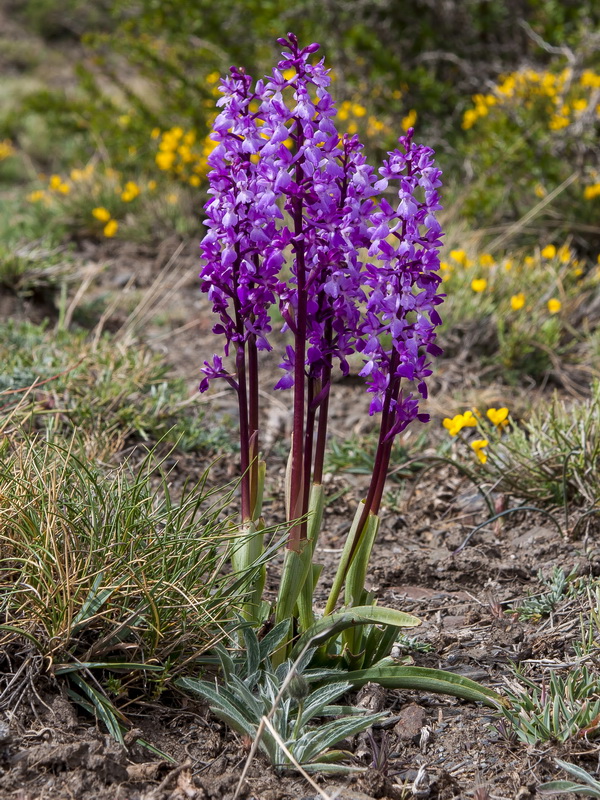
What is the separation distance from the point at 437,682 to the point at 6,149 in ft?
25.6

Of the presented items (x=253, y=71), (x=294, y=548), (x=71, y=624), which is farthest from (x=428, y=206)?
(x=253, y=71)

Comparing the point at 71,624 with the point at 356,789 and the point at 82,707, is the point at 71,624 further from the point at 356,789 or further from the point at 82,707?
the point at 356,789

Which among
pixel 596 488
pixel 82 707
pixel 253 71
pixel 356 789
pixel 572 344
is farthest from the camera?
pixel 253 71

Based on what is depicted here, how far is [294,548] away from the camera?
2.06 meters

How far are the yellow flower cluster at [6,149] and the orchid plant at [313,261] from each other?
7.08m

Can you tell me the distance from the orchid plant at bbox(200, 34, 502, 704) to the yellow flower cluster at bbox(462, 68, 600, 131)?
4.09 meters

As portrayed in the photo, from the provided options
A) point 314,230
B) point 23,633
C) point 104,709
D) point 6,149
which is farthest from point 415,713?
point 6,149

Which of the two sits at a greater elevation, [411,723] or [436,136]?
[436,136]

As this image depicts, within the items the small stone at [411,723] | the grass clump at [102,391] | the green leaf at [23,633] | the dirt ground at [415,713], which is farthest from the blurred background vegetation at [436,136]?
the green leaf at [23,633]

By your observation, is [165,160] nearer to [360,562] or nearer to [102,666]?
[360,562]

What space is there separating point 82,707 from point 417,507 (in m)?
1.74

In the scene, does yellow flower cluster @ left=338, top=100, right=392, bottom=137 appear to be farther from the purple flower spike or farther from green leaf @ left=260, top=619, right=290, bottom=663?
green leaf @ left=260, top=619, right=290, bottom=663

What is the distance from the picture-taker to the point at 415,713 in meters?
2.15

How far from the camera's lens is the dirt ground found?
1.82 meters
